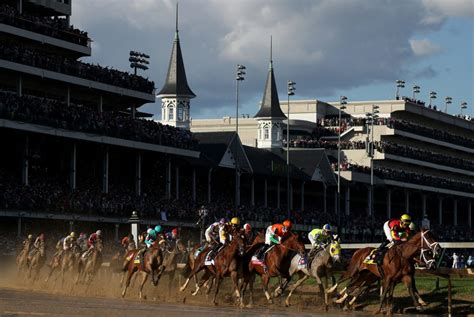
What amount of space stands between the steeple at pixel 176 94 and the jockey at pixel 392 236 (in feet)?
183

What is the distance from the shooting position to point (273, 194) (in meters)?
91.8

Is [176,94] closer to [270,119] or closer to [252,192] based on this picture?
[252,192]

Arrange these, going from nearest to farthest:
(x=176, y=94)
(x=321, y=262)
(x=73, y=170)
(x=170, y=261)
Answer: (x=321, y=262) < (x=170, y=261) < (x=73, y=170) < (x=176, y=94)

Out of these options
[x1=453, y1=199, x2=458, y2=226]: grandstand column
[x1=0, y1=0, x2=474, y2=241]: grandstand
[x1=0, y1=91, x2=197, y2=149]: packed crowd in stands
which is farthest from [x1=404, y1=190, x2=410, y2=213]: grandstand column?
[x1=0, y1=91, x2=197, y2=149]: packed crowd in stands

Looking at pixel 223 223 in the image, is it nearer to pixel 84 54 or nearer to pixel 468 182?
pixel 84 54

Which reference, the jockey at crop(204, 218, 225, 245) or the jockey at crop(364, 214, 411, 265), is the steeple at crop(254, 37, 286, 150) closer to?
the jockey at crop(204, 218, 225, 245)

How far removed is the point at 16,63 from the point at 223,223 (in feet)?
89.4

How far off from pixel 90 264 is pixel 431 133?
295 feet

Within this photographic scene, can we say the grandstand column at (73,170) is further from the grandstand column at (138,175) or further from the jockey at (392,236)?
the jockey at (392,236)

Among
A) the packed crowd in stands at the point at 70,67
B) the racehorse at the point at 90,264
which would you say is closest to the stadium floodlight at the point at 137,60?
the packed crowd in stands at the point at 70,67

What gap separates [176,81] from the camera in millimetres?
87750

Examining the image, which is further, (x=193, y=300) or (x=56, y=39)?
(x=56, y=39)

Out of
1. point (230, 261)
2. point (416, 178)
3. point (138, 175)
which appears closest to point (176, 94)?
point (138, 175)

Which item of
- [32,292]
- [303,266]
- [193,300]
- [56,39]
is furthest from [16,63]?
[303,266]
